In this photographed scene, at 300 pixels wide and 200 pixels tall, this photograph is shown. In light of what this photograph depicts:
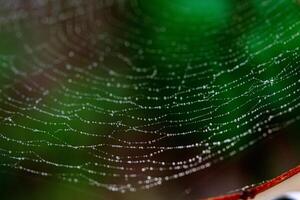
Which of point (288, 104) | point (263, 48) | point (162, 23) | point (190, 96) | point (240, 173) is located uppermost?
point (162, 23)

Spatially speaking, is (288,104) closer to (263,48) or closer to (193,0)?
(263,48)

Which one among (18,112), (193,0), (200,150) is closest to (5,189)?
(18,112)

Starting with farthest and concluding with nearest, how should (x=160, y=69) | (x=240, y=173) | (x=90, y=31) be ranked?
(x=90, y=31), (x=160, y=69), (x=240, y=173)

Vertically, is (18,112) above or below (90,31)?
below

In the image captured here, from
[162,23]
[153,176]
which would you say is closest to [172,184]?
[153,176]

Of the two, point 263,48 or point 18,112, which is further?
point 18,112

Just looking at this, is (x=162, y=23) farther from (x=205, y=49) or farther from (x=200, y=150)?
(x=200, y=150)

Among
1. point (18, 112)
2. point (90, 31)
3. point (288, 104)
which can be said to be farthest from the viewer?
point (90, 31)
